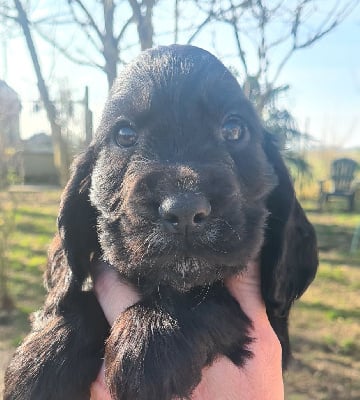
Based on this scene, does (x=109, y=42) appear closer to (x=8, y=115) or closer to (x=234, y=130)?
(x=8, y=115)

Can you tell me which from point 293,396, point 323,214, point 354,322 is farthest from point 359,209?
point 293,396

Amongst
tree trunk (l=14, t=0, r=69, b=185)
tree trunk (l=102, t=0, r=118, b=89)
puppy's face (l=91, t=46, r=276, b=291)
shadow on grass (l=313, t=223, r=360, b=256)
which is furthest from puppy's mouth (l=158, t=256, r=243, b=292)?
shadow on grass (l=313, t=223, r=360, b=256)

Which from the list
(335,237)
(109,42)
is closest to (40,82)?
(109,42)

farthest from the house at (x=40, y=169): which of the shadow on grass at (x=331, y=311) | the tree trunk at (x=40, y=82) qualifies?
the tree trunk at (x=40, y=82)

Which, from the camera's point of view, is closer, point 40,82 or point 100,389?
point 100,389

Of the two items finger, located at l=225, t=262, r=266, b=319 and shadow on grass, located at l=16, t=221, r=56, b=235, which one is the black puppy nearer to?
finger, located at l=225, t=262, r=266, b=319

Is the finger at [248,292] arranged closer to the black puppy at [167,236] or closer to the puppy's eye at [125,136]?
the black puppy at [167,236]
